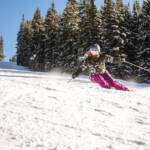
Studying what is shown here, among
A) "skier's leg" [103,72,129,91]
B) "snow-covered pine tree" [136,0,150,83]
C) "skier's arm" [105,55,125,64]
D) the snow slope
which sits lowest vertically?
the snow slope

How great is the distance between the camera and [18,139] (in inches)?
143

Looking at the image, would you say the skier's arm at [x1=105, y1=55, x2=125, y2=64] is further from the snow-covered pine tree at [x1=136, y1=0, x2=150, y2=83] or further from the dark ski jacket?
the snow-covered pine tree at [x1=136, y1=0, x2=150, y2=83]

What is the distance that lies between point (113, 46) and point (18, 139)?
82.9 feet

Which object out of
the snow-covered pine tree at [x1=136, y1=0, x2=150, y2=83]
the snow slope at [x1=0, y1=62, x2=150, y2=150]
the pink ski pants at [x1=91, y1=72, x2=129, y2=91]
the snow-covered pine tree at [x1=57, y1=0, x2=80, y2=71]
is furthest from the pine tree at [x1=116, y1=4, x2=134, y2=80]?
the snow slope at [x1=0, y1=62, x2=150, y2=150]

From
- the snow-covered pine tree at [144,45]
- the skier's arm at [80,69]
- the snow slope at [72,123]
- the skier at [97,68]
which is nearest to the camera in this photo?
the snow slope at [72,123]

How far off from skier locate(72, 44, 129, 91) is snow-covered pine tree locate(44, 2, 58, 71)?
91.7 feet

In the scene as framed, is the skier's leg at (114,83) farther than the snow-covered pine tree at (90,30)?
No

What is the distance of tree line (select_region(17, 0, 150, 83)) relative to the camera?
26906mm

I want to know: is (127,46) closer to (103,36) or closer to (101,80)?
(103,36)

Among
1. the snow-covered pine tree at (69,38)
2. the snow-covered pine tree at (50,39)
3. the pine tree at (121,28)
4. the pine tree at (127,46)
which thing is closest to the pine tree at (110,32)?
the pine tree at (121,28)

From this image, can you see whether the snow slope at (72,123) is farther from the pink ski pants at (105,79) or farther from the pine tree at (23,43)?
the pine tree at (23,43)

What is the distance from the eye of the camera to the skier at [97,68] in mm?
8898

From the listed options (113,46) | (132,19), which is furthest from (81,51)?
(132,19)

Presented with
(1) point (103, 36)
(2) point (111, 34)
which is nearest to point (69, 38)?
(1) point (103, 36)
